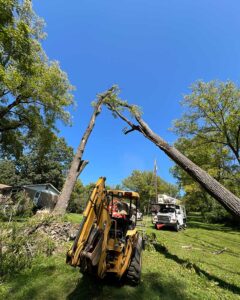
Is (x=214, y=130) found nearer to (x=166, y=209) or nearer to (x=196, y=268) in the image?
(x=166, y=209)

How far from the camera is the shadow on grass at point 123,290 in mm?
4284

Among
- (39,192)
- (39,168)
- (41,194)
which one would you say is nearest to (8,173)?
(39,168)

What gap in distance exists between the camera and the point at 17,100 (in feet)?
44.7

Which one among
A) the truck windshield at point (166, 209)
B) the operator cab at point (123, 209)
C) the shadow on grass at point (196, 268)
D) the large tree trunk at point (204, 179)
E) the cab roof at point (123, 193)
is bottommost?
the shadow on grass at point (196, 268)

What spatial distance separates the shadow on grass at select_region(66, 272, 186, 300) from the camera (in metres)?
4.28

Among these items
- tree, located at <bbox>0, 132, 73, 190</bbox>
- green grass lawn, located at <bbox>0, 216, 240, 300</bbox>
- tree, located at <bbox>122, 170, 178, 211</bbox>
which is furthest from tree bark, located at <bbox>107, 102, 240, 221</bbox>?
tree, located at <bbox>122, 170, 178, 211</bbox>

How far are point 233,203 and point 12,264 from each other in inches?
237

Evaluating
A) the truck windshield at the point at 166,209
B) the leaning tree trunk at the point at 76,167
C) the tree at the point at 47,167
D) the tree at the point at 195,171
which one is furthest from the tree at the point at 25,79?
the tree at the point at 47,167

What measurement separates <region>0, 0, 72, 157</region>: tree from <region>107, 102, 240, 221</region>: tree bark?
6593mm

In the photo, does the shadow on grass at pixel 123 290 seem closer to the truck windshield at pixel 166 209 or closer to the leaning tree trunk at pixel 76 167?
the leaning tree trunk at pixel 76 167

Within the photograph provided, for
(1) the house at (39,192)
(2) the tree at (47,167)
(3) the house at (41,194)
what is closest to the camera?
(1) the house at (39,192)

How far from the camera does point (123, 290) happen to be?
4586 millimetres

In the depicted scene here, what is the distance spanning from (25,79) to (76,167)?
608 centimetres

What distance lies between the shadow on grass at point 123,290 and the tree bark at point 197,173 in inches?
99.5
